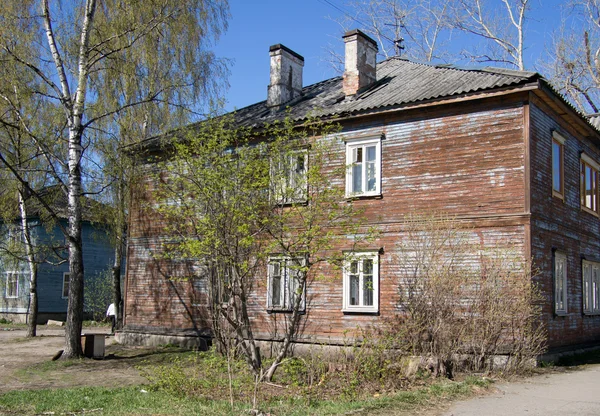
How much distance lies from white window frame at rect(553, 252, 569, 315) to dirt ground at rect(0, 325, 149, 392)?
34.5 feet

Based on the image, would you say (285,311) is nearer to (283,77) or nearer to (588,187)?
(283,77)

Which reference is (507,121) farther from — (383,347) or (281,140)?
(383,347)

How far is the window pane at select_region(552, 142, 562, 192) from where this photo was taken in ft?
53.7

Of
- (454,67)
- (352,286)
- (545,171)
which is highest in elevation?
(454,67)

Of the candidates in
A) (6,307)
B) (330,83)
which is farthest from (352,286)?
(6,307)

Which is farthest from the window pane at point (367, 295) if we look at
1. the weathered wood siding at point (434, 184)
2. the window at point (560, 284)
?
the window at point (560, 284)

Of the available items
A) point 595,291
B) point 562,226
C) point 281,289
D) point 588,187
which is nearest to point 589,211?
point 588,187

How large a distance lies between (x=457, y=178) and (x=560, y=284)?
4.23m

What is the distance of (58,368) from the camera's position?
621 inches

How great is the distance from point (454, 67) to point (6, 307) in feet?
95.6

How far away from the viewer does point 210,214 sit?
41.1ft

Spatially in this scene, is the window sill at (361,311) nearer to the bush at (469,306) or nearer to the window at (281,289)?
the bush at (469,306)

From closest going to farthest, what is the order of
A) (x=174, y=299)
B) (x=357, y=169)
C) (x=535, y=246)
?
(x=535, y=246) < (x=357, y=169) < (x=174, y=299)

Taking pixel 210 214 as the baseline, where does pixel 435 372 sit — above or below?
below
